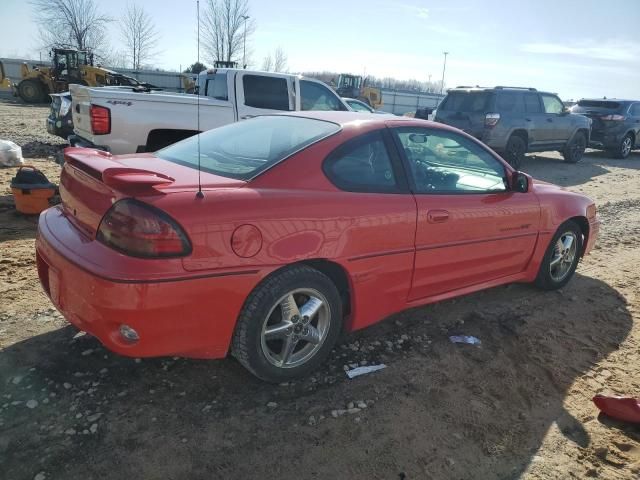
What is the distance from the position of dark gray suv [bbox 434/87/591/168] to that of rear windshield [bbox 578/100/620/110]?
315 cm

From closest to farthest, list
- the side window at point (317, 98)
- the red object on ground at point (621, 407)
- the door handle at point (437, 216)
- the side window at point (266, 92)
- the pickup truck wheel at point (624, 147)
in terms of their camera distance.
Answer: the red object on ground at point (621, 407) → the door handle at point (437, 216) → the side window at point (266, 92) → the side window at point (317, 98) → the pickup truck wheel at point (624, 147)

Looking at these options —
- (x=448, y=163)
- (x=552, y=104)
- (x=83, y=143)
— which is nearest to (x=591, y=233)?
(x=448, y=163)

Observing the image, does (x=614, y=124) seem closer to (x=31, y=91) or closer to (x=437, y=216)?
(x=437, y=216)

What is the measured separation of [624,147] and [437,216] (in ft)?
48.5

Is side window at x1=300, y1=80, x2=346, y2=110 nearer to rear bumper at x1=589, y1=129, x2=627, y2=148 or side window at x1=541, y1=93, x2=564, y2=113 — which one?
side window at x1=541, y1=93, x2=564, y2=113

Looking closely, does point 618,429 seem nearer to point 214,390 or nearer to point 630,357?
point 630,357

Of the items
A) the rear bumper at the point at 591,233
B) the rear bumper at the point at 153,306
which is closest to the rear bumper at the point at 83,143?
the rear bumper at the point at 153,306

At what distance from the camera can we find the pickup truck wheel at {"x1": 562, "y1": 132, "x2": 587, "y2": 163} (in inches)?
505

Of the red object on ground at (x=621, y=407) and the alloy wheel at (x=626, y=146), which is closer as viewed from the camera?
the red object on ground at (x=621, y=407)

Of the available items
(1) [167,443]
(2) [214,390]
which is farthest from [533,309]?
(1) [167,443]

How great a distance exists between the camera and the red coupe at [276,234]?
91.4 inches

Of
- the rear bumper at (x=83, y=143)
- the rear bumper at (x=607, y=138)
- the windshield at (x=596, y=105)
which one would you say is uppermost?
the windshield at (x=596, y=105)

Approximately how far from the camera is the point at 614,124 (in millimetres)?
14531

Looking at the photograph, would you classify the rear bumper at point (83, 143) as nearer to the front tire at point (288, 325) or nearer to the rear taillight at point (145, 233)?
the rear taillight at point (145, 233)
